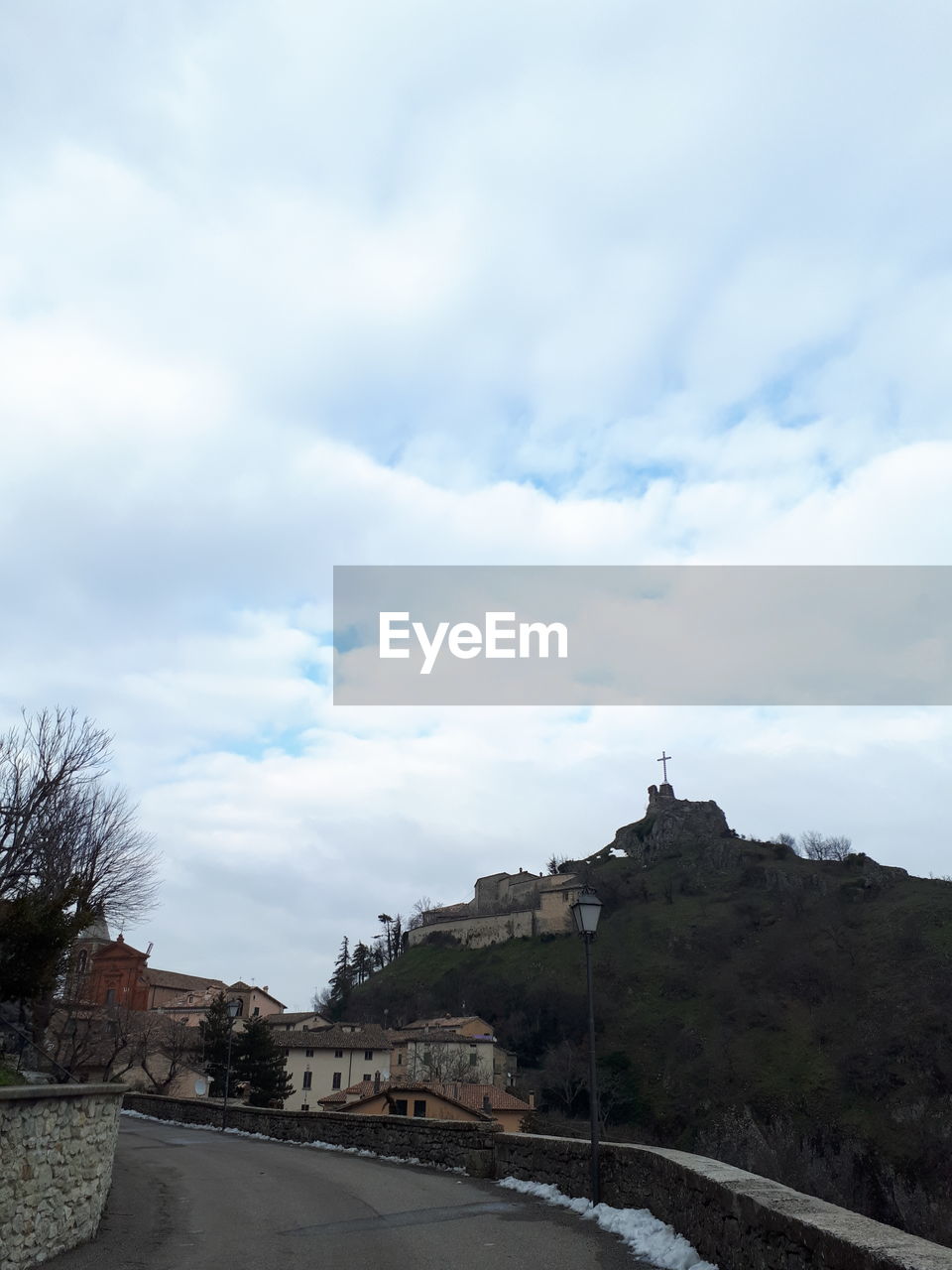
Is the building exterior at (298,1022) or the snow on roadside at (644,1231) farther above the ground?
the snow on roadside at (644,1231)

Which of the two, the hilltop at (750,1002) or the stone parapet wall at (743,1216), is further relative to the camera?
the hilltop at (750,1002)

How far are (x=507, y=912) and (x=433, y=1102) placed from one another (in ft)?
225

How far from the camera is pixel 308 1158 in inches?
675

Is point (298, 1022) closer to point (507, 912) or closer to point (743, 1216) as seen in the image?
point (507, 912)

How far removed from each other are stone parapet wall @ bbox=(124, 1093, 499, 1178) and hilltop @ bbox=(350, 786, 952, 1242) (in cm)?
3027

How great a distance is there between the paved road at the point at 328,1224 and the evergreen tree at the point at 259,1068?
2797 cm

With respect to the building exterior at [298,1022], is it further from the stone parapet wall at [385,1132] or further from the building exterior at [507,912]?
the stone parapet wall at [385,1132]

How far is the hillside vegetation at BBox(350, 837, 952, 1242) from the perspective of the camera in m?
49.5

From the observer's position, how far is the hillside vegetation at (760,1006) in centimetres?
4950

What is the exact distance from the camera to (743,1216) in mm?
5930

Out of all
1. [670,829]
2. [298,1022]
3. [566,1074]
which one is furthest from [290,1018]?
[670,829]

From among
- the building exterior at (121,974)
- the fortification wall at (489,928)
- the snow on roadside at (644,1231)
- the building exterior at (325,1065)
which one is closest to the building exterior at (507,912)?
the fortification wall at (489,928)

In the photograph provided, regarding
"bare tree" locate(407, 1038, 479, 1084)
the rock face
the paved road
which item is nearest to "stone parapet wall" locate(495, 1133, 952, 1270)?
the paved road

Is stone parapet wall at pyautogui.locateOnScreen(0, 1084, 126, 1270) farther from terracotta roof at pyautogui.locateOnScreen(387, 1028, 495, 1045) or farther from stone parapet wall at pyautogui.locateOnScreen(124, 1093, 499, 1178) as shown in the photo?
terracotta roof at pyautogui.locateOnScreen(387, 1028, 495, 1045)
